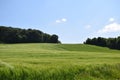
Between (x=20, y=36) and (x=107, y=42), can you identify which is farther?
(x=107, y=42)

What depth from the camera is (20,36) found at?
9738cm

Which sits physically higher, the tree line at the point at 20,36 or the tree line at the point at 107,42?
the tree line at the point at 20,36

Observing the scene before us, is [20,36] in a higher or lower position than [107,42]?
Answer: higher

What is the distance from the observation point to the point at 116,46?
91188 millimetres

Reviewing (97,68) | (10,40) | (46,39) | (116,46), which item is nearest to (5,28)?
(10,40)

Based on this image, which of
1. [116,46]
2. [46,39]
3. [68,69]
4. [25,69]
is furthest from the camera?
[46,39]

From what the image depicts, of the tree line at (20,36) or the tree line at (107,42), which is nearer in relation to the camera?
the tree line at (107,42)

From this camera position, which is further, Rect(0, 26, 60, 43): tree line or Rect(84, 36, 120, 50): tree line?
Rect(0, 26, 60, 43): tree line

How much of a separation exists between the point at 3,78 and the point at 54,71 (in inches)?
110

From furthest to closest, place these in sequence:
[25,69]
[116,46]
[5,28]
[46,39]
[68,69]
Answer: [46,39] → [5,28] → [116,46] → [68,69] → [25,69]

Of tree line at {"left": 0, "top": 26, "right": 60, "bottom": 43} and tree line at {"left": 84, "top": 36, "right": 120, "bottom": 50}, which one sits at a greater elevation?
tree line at {"left": 0, "top": 26, "right": 60, "bottom": 43}

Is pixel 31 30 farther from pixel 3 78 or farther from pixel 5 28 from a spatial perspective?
pixel 3 78

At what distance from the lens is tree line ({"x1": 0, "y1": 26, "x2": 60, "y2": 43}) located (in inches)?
3772

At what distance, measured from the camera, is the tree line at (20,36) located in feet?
314
